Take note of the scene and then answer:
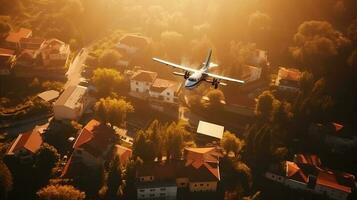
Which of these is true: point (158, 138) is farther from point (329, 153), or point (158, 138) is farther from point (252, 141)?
point (329, 153)

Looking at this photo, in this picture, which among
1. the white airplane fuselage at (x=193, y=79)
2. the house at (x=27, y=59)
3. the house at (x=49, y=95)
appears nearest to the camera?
the white airplane fuselage at (x=193, y=79)

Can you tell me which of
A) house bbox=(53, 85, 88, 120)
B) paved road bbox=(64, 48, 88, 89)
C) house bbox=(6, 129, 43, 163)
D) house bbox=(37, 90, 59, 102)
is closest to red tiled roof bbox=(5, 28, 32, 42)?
paved road bbox=(64, 48, 88, 89)

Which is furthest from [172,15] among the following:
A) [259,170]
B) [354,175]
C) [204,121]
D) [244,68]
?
[354,175]

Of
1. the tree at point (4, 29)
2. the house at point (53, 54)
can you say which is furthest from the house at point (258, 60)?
the tree at point (4, 29)

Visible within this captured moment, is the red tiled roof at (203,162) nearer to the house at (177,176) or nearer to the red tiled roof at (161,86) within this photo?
the house at (177,176)

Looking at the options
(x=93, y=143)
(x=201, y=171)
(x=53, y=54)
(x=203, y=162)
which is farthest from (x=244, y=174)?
(x=53, y=54)

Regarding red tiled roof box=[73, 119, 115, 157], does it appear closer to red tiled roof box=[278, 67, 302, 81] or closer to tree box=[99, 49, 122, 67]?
tree box=[99, 49, 122, 67]
